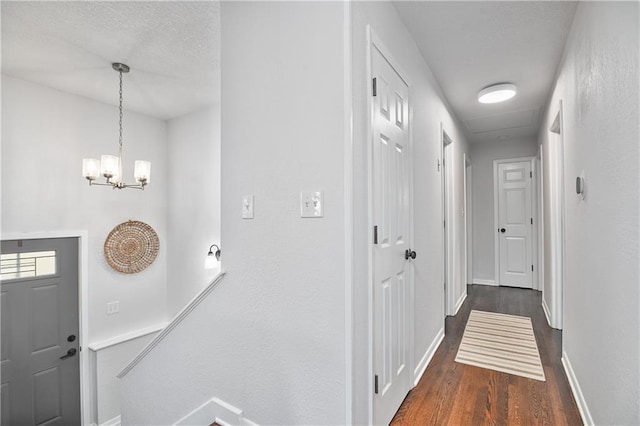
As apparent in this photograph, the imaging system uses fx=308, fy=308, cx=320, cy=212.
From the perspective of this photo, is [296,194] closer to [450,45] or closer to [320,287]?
[320,287]

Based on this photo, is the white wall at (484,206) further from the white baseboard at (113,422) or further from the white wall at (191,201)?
the white baseboard at (113,422)

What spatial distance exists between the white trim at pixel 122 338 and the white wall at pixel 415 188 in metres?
3.06

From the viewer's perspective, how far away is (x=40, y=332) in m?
2.92

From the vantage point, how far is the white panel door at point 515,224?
4.90 metres

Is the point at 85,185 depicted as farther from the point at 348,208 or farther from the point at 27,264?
the point at 348,208

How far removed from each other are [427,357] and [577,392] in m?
0.93

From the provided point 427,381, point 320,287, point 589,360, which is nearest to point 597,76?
point 589,360

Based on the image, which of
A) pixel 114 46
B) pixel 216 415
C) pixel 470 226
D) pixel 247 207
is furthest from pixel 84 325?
pixel 470 226

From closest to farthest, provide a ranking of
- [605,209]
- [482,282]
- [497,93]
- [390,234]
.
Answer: [605,209] → [390,234] → [497,93] → [482,282]

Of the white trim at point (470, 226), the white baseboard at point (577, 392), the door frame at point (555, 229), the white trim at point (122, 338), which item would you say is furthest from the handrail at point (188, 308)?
the white trim at point (470, 226)

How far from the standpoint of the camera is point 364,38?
1477 millimetres

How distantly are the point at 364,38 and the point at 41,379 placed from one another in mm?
3990

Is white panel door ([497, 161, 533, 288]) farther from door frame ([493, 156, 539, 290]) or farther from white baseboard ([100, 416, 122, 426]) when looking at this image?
white baseboard ([100, 416, 122, 426])

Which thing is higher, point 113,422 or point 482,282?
point 482,282
